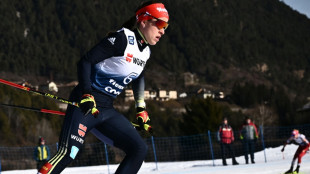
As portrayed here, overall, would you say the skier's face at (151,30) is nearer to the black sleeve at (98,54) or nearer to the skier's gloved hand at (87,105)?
the black sleeve at (98,54)

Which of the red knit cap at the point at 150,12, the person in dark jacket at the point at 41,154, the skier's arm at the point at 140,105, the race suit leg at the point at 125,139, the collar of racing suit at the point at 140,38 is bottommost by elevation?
the person in dark jacket at the point at 41,154

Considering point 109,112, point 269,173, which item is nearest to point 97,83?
point 109,112

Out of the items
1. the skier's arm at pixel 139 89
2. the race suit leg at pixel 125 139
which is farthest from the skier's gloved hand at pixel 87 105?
the skier's arm at pixel 139 89

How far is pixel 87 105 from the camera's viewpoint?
374 centimetres

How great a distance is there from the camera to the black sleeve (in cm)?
386

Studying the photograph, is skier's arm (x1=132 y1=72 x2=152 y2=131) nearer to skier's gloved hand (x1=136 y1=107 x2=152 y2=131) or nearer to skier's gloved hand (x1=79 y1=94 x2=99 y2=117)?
skier's gloved hand (x1=136 y1=107 x2=152 y2=131)

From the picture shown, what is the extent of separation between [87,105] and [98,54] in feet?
1.35

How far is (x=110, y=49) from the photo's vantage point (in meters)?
3.92

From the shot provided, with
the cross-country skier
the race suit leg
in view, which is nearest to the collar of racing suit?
the cross-country skier

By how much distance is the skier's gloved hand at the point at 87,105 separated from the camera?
3.75 metres

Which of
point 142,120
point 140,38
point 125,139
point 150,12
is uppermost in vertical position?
point 150,12

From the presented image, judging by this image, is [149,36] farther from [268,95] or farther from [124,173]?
[268,95]

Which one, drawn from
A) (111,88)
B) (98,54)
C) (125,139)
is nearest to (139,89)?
(111,88)

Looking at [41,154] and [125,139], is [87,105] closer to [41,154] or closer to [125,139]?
[125,139]
